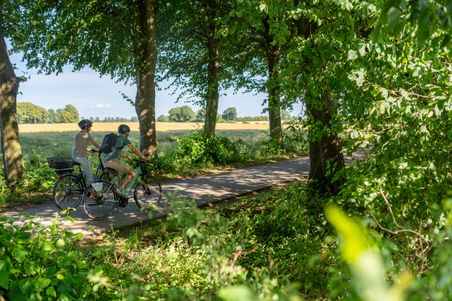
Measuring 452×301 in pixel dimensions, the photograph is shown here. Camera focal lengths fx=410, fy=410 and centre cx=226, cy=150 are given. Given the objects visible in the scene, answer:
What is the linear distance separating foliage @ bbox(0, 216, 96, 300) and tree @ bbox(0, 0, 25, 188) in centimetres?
852

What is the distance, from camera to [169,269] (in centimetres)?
605

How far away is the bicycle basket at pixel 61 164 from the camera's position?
9.82m

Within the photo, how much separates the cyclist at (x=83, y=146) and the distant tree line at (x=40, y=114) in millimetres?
130924

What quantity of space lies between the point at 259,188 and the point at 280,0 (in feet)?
23.8

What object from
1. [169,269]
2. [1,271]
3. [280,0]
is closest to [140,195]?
[169,269]

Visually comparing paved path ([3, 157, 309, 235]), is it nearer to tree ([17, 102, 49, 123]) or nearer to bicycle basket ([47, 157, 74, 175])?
bicycle basket ([47, 157, 74, 175])

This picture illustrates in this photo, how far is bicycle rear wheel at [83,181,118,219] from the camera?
31.1 feet

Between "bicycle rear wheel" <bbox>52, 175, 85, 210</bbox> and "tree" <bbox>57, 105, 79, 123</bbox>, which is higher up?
"tree" <bbox>57, 105, 79, 123</bbox>

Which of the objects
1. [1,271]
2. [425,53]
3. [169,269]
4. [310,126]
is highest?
[425,53]

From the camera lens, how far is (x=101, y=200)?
9586mm

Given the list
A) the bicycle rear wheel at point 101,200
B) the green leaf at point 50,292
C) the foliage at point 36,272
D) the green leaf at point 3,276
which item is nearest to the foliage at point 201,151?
the bicycle rear wheel at point 101,200

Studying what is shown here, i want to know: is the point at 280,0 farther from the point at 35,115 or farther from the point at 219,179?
the point at 35,115

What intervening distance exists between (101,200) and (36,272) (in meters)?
5.42

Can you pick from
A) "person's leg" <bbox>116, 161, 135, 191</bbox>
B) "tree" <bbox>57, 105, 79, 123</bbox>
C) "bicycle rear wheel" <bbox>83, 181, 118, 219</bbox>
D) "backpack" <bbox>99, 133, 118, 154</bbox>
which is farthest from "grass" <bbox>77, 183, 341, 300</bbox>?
"tree" <bbox>57, 105, 79, 123</bbox>
